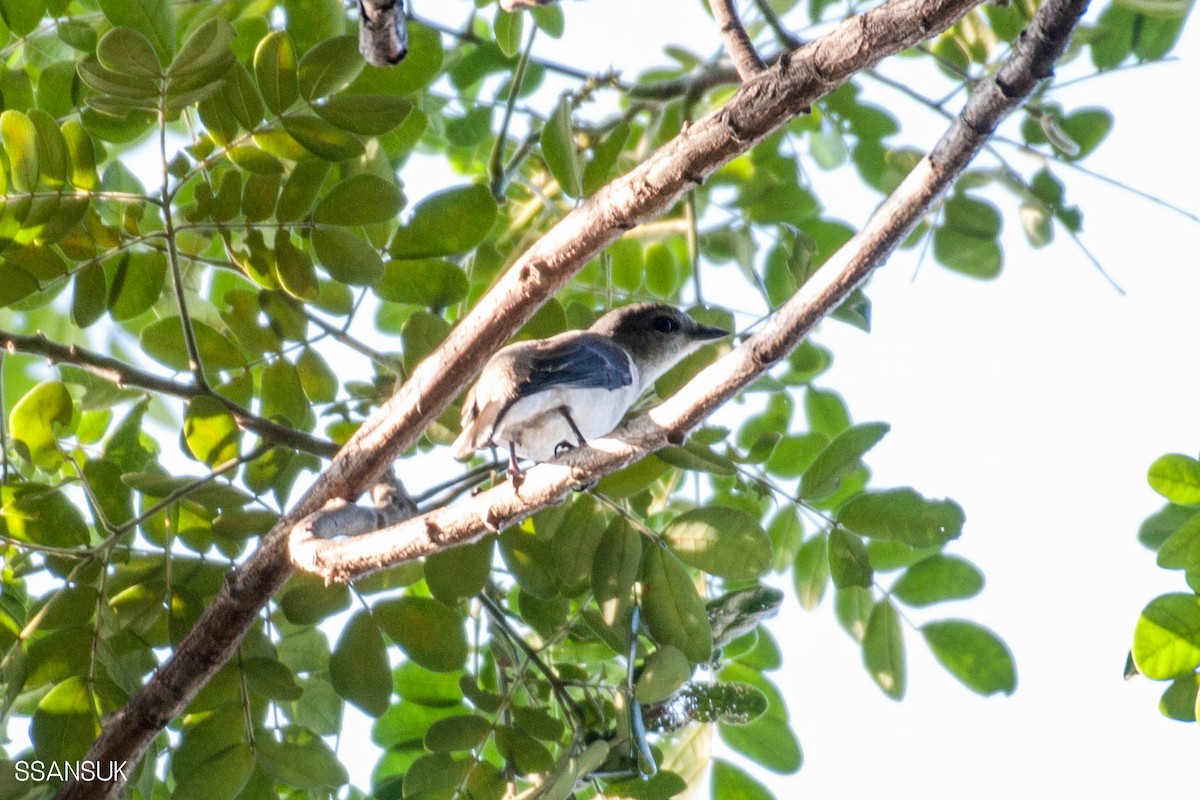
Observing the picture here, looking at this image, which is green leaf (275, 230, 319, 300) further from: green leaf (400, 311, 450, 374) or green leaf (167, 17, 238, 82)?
green leaf (167, 17, 238, 82)

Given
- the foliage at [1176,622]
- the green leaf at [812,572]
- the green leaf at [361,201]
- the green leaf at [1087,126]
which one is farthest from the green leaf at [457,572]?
the green leaf at [1087,126]

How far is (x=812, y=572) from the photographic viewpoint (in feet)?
10.2

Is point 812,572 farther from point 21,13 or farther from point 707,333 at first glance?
point 21,13

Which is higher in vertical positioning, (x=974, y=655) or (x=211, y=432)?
(x=211, y=432)

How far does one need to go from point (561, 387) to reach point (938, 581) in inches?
45.8

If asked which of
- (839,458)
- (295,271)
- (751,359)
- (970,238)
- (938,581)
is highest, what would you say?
(970,238)

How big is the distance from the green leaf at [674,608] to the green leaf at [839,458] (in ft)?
1.37

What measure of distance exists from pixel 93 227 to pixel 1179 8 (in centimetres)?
287

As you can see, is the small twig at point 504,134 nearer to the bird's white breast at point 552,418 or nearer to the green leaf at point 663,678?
the bird's white breast at point 552,418

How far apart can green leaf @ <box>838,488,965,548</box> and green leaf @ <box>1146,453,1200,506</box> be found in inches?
18.3

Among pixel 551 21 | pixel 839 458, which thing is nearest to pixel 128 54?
pixel 551 21

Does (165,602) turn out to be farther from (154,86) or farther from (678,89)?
(678,89)

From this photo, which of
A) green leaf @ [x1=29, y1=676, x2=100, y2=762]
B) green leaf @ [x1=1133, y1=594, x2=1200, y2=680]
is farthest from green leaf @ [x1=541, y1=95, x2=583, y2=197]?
green leaf @ [x1=29, y1=676, x2=100, y2=762]

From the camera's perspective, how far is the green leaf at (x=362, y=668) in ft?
8.93
